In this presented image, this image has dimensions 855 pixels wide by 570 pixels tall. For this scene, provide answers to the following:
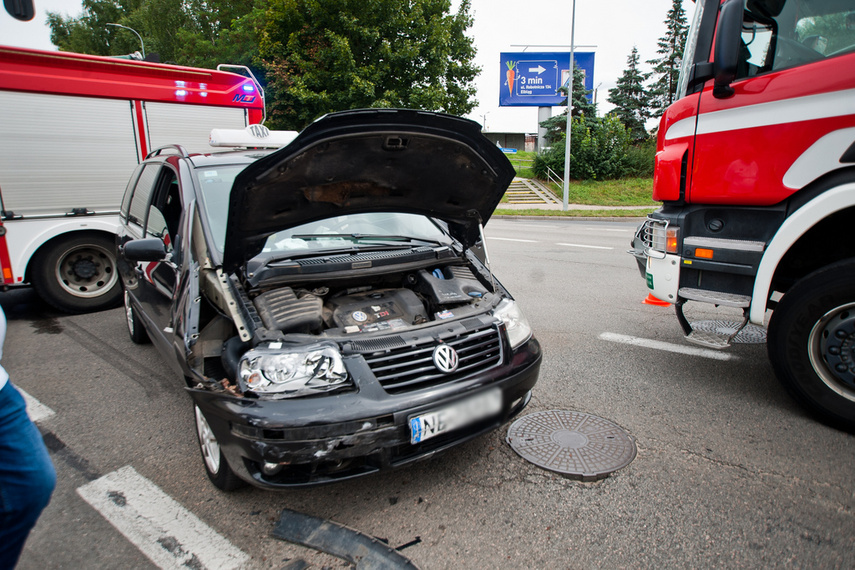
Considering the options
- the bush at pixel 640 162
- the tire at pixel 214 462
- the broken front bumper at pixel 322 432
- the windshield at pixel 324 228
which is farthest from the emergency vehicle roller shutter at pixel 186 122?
the bush at pixel 640 162

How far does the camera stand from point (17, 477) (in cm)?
154

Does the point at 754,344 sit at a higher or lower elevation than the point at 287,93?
lower

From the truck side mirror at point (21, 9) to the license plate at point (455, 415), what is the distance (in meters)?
5.26

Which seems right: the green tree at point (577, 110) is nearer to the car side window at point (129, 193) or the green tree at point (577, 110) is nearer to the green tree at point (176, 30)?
the green tree at point (176, 30)

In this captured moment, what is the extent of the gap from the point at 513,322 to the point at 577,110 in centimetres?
2721

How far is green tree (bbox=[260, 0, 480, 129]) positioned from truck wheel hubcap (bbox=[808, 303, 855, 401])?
1833cm

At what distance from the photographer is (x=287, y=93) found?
20.2 meters

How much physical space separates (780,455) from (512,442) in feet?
4.72

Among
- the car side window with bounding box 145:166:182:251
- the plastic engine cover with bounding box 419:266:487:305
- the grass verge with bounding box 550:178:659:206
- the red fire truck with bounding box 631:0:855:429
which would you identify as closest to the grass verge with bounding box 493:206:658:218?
the grass verge with bounding box 550:178:659:206

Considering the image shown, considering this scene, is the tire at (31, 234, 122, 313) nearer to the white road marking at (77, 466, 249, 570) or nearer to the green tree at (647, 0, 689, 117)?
the white road marking at (77, 466, 249, 570)

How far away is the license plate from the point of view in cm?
230

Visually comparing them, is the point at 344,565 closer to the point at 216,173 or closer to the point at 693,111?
the point at 216,173

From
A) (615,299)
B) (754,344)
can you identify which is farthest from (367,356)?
(615,299)

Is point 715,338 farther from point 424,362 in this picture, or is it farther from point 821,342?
point 424,362
